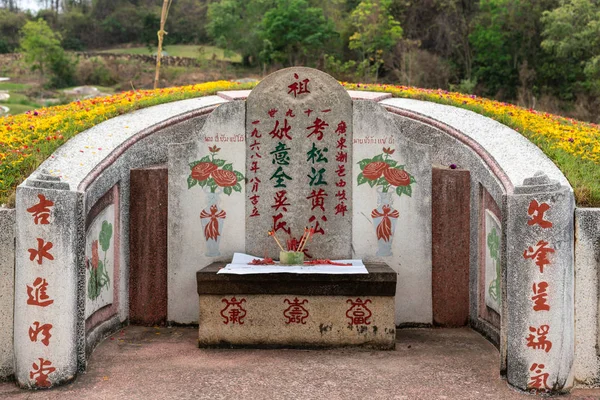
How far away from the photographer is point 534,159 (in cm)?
600

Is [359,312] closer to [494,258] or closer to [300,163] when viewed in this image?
[494,258]

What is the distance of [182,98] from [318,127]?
2179 millimetres

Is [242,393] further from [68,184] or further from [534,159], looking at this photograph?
[534,159]

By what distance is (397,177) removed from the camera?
23.3ft

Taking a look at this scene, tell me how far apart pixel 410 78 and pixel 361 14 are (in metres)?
3.70

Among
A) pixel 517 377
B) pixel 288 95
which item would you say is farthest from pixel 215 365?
pixel 288 95

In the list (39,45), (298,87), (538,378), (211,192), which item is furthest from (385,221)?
(39,45)

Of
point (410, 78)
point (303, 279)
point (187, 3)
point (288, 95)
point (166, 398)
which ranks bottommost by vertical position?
point (166, 398)

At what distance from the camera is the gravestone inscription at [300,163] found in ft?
23.5

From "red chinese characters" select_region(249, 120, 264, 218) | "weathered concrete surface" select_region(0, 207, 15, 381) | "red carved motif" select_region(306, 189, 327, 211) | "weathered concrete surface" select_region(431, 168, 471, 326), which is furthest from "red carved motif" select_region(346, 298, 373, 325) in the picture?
"weathered concrete surface" select_region(0, 207, 15, 381)

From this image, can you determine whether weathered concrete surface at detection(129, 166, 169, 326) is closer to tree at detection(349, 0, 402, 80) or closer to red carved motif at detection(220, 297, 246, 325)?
red carved motif at detection(220, 297, 246, 325)

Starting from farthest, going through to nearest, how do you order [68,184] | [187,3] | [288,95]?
[187,3], [288,95], [68,184]

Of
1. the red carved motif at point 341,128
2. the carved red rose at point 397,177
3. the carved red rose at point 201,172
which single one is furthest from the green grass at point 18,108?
the carved red rose at point 397,177

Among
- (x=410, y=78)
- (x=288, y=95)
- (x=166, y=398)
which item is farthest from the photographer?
(x=410, y=78)
